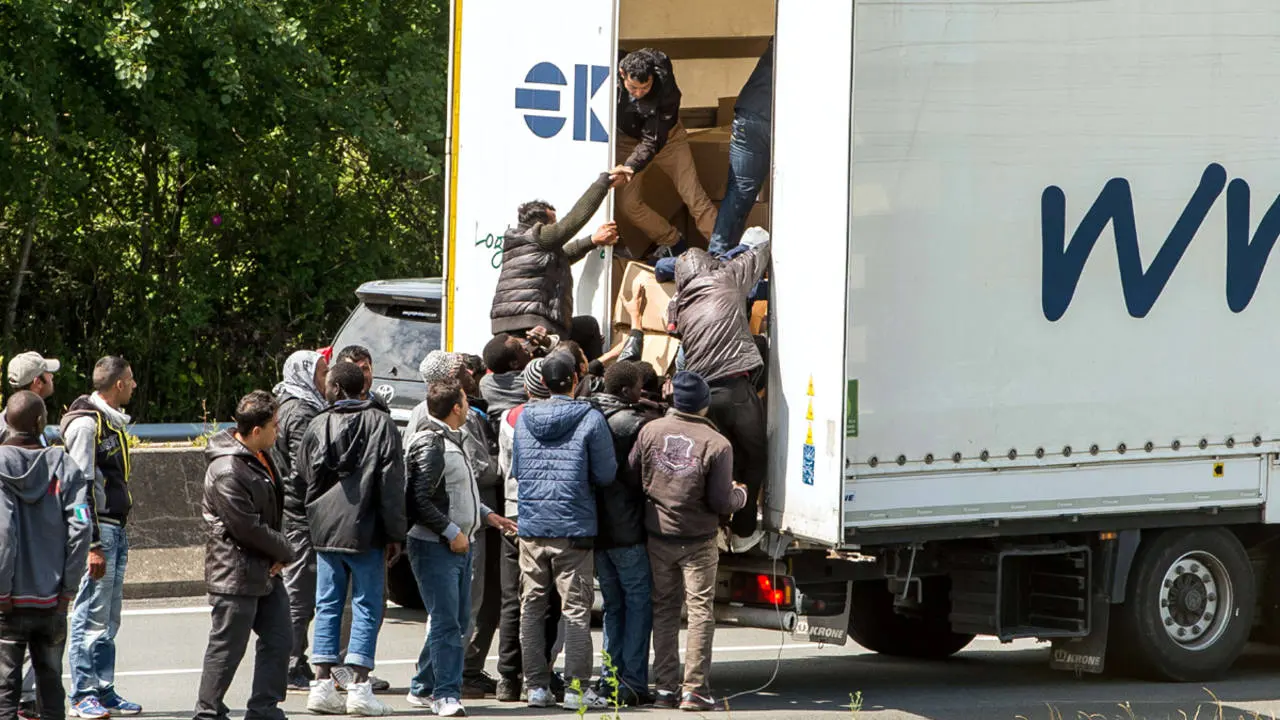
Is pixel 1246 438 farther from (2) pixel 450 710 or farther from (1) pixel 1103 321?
(2) pixel 450 710

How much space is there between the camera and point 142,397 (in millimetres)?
20266

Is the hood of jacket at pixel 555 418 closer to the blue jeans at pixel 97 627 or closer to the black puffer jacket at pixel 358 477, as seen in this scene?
the black puffer jacket at pixel 358 477

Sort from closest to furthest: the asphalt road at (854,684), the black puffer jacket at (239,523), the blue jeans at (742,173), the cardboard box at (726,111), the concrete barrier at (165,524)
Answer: the black puffer jacket at (239,523), the asphalt road at (854,684), the blue jeans at (742,173), the concrete barrier at (165,524), the cardboard box at (726,111)

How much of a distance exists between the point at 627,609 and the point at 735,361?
1334mm

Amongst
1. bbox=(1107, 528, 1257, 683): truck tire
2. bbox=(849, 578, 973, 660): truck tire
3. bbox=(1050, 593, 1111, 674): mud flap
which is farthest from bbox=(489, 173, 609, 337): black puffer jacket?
bbox=(1107, 528, 1257, 683): truck tire

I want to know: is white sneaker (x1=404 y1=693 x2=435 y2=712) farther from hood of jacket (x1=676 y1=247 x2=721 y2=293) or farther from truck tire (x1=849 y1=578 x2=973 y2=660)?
truck tire (x1=849 y1=578 x2=973 y2=660)

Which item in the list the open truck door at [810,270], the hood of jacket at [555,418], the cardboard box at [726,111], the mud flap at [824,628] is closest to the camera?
the open truck door at [810,270]

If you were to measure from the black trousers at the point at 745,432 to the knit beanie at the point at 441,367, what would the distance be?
1268 mm

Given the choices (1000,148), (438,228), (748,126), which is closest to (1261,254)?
(1000,148)

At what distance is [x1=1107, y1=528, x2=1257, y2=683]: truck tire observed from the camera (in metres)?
10.3

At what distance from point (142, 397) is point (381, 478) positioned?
39.4 ft

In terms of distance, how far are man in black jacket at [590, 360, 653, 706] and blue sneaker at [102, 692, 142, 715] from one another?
2.24 metres

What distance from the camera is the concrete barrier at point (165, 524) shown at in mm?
13195

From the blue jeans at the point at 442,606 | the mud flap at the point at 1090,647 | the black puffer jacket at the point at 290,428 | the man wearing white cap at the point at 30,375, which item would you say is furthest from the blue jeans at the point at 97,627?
the mud flap at the point at 1090,647
